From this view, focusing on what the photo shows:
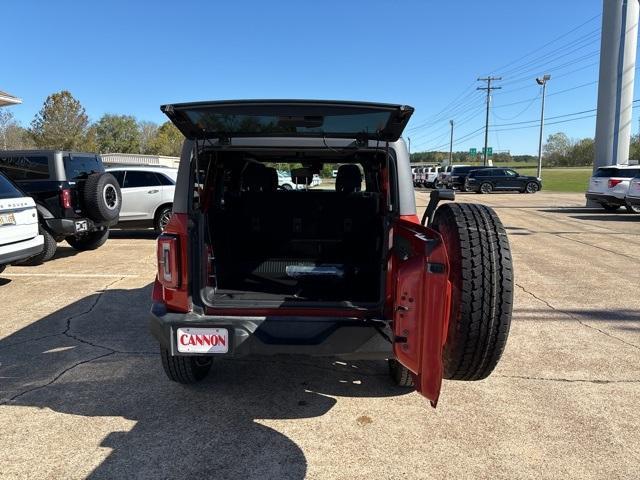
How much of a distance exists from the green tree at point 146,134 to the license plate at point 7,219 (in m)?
79.8

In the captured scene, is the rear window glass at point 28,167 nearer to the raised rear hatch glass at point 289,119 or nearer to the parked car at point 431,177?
the raised rear hatch glass at point 289,119

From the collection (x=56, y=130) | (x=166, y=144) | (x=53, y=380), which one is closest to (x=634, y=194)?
(x=53, y=380)

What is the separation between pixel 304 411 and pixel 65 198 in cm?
682

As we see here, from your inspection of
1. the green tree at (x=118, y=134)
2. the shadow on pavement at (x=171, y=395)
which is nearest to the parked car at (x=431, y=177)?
the shadow on pavement at (x=171, y=395)

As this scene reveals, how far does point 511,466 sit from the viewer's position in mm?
2668

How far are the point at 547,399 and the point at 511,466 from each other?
998 millimetres

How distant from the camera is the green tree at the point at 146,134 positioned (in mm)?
83250

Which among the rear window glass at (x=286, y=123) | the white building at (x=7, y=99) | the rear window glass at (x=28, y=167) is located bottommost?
the rear window glass at (x=28, y=167)

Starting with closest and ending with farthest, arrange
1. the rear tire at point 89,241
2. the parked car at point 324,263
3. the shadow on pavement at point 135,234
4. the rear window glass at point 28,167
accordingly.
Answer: the parked car at point 324,263 < the rear window glass at point 28,167 < the rear tire at point 89,241 < the shadow on pavement at point 135,234

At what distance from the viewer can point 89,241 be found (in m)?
9.88

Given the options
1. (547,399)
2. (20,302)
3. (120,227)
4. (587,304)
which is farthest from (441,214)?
(120,227)

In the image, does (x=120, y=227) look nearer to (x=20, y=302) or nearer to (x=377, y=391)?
(x=20, y=302)

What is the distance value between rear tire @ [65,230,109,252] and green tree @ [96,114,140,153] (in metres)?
76.3

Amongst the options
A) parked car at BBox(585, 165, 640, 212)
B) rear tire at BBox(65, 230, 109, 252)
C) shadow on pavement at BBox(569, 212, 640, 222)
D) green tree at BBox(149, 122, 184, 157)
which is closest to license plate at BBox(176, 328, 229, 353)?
rear tire at BBox(65, 230, 109, 252)
